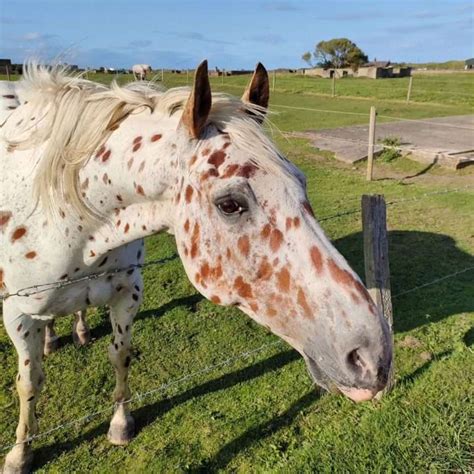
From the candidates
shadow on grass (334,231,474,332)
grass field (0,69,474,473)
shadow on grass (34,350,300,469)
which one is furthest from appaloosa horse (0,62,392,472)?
shadow on grass (334,231,474,332)

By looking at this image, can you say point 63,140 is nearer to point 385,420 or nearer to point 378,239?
point 378,239

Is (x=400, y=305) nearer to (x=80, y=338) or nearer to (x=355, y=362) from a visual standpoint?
(x=80, y=338)

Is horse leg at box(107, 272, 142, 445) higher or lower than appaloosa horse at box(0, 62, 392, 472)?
lower

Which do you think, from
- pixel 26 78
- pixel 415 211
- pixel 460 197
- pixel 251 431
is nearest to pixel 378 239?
pixel 251 431

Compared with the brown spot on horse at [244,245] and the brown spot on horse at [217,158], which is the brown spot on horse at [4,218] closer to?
the brown spot on horse at [217,158]

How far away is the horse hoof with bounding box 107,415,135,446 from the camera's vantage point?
311cm

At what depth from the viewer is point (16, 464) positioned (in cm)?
287

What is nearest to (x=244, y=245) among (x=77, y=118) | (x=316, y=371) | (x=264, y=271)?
(x=264, y=271)

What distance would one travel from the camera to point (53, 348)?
4.08m

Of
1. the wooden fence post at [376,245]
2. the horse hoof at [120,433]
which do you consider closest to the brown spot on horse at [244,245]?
the wooden fence post at [376,245]

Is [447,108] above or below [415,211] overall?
above

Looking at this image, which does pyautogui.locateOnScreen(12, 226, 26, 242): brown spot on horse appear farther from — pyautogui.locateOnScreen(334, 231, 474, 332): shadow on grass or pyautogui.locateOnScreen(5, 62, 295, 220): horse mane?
pyautogui.locateOnScreen(334, 231, 474, 332): shadow on grass

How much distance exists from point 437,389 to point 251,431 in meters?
1.48

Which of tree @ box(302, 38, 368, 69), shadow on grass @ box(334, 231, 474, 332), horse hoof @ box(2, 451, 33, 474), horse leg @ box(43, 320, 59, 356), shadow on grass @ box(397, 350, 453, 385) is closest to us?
horse hoof @ box(2, 451, 33, 474)
